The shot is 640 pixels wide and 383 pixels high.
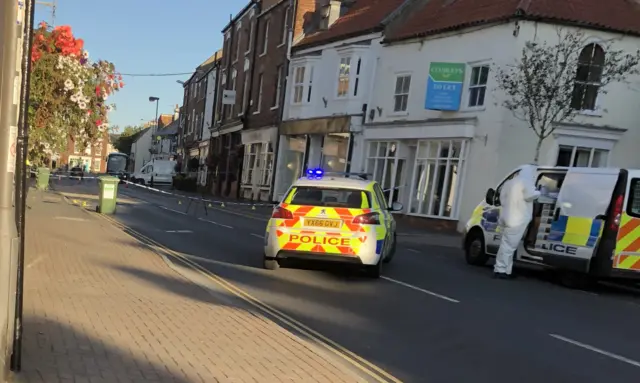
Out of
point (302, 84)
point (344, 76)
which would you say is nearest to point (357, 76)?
point (344, 76)

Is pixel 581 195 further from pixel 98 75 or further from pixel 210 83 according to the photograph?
pixel 210 83

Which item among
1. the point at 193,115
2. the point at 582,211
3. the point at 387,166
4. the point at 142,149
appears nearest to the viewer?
the point at 582,211

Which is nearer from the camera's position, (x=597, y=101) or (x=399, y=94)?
(x=597, y=101)

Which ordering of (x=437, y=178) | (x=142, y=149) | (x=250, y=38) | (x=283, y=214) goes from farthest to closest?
(x=142, y=149) < (x=250, y=38) < (x=437, y=178) < (x=283, y=214)

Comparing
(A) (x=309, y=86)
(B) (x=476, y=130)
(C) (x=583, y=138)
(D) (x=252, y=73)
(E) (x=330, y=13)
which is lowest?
(B) (x=476, y=130)

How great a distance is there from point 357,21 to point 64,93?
19002 mm

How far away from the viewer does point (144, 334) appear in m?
5.41

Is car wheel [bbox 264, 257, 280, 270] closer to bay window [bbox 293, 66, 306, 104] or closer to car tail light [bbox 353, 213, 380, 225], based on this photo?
car tail light [bbox 353, 213, 380, 225]

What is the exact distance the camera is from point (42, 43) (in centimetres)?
965

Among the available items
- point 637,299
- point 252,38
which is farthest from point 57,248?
point 252,38

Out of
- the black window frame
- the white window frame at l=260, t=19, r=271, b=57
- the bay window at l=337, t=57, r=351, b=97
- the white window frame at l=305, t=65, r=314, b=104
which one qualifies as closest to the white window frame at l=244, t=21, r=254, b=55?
the white window frame at l=260, t=19, r=271, b=57

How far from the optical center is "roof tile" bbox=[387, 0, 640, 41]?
743 inches

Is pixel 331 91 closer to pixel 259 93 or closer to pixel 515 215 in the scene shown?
pixel 259 93

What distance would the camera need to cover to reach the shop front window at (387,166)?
76.6ft
